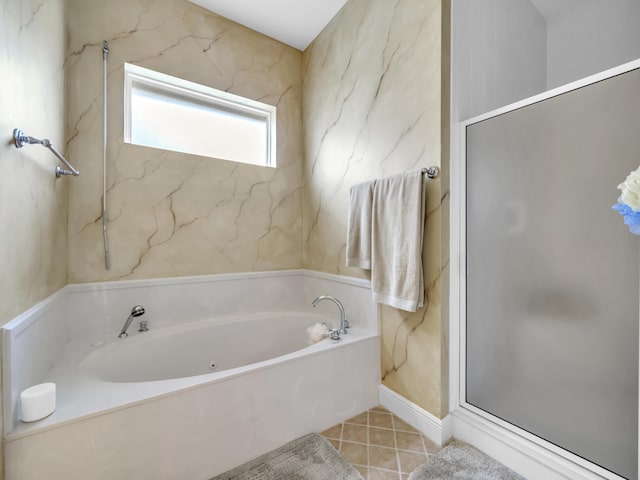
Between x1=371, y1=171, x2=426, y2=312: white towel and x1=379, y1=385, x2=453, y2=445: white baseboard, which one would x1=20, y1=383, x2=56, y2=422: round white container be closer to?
x1=371, y1=171, x2=426, y2=312: white towel

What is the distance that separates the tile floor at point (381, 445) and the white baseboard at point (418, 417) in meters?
0.03

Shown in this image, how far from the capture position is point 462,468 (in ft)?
4.29

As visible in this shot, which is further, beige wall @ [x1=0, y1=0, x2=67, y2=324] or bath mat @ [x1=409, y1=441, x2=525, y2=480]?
bath mat @ [x1=409, y1=441, x2=525, y2=480]

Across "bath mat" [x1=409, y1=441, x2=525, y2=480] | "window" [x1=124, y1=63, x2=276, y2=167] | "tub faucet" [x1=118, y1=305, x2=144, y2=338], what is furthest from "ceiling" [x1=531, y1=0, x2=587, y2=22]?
"tub faucet" [x1=118, y1=305, x2=144, y2=338]

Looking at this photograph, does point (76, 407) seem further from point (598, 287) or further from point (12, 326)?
point (598, 287)

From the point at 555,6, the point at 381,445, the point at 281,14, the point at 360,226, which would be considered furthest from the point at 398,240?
the point at 555,6

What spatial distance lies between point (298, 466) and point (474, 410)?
94 centimetres

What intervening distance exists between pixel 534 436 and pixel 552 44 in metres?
2.69

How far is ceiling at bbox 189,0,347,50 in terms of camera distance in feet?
6.80

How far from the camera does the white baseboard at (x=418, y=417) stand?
1490 mm

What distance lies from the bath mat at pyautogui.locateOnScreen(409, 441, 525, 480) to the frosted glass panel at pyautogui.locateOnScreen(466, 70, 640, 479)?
8.4 inches

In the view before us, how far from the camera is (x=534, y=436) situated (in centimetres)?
126

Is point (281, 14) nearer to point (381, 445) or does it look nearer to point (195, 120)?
point (195, 120)

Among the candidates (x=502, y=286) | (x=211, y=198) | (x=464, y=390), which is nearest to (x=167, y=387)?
(x=211, y=198)
